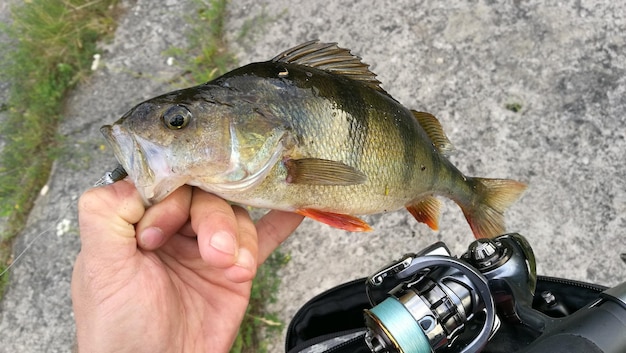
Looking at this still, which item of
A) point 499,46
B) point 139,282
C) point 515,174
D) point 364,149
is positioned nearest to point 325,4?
→ point 499,46

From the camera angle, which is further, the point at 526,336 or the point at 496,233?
the point at 496,233

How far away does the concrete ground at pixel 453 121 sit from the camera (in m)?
2.34

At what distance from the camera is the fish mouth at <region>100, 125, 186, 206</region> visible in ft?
4.06

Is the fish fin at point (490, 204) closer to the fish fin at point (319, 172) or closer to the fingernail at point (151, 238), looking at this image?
the fish fin at point (319, 172)

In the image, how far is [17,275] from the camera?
100 inches

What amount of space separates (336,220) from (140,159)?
60 centimetres

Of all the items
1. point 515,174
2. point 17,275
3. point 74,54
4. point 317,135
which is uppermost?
point 317,135

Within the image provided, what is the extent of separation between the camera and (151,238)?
134 centimetres

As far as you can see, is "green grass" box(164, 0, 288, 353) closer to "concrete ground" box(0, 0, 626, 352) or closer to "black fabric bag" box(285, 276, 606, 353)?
"concrete ground" box(0, 0, 626, 352)

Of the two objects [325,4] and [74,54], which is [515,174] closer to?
[325,4]

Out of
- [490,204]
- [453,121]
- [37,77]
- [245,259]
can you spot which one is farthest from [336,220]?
[37,77]

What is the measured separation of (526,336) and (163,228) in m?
1.04

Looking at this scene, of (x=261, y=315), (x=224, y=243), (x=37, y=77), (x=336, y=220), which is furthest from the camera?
(x=37, y=77)

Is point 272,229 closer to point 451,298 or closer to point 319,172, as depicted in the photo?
point 319,172
